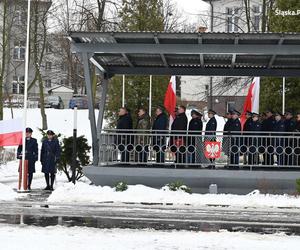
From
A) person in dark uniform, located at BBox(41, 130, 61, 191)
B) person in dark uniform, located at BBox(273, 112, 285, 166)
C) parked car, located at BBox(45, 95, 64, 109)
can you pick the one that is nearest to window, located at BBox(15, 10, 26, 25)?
parked car, located at BBox(45, 95, 64, 109)

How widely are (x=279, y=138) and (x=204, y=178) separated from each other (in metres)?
Answer: 2.44

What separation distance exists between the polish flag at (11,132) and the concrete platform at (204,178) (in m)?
2.74

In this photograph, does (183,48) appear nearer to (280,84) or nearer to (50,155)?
(50,155)

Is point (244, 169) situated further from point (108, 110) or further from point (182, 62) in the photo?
point (108, 110)

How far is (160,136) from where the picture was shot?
18359 millimetres

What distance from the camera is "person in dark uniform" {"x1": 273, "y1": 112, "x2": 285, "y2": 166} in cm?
1803

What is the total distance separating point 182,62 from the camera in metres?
20.2

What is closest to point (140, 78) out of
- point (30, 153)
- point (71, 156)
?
point (71, 156)

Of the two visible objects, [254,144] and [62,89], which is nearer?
[254,144]

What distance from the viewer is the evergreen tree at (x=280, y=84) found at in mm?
27203

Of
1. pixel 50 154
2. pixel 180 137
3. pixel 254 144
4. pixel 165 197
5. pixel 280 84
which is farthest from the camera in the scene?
pixel 280 84

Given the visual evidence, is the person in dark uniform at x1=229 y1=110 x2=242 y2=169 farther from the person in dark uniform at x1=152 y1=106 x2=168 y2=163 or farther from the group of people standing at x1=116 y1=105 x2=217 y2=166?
the person in dark uniform at x1=152 y1=106 x2=168 y2=163

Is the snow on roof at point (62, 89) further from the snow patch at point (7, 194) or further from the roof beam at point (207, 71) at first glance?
the snow patch at point (7, 194)

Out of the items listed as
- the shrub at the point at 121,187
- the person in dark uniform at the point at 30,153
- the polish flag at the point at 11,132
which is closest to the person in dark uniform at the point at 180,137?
the shrub at the point at 121,187
